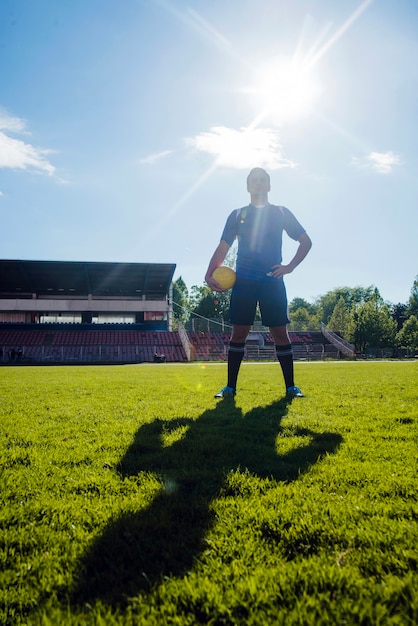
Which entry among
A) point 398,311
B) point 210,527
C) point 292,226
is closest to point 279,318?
point 292,226

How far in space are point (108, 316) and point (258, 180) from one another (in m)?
42.7

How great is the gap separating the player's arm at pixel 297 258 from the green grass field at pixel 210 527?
2.28m

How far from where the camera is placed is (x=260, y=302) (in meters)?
5.02

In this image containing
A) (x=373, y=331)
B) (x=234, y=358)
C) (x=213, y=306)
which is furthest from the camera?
(x=213, y=306)

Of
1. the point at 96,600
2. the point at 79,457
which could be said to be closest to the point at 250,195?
the point at 79,457

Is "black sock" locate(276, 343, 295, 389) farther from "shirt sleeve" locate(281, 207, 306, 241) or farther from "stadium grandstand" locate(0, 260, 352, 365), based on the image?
"stadium grandstand" locate(0, 260, 352, 365)

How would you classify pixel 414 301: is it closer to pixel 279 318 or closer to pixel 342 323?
pixel 342 323

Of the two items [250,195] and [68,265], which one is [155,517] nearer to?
[250,195]

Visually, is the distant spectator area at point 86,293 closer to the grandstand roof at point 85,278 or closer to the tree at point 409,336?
the grandstand roof at point 85,278

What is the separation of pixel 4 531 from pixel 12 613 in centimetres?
48

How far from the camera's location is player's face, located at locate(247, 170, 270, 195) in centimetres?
523

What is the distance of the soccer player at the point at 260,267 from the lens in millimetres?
5000

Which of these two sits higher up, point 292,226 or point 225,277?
point 292,226

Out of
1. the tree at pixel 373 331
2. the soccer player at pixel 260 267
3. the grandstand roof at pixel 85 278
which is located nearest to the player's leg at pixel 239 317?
the soccer player at pixel 260 267
